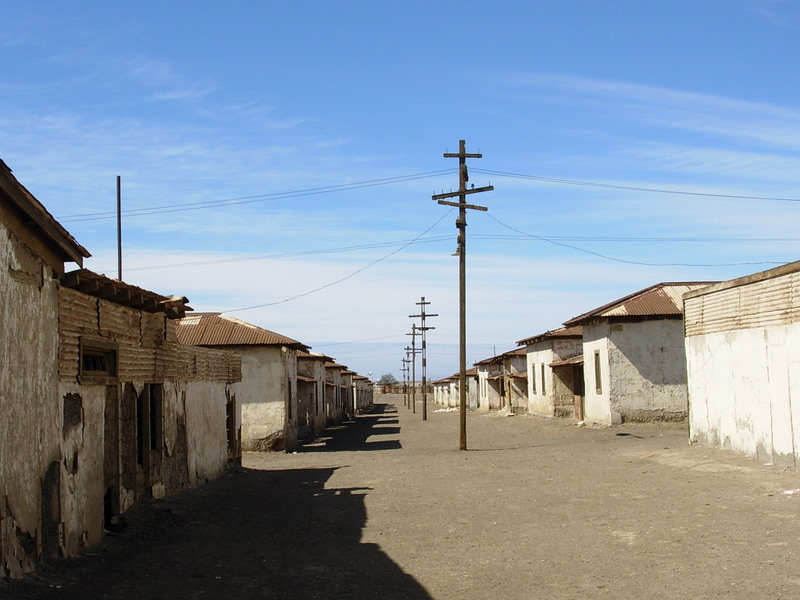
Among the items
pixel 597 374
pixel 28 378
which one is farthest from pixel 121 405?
pixel 597 374

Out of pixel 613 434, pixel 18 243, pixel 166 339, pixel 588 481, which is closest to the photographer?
pixel 18 243

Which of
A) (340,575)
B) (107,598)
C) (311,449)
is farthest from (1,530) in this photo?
(311,449)

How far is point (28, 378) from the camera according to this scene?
8.22 metres

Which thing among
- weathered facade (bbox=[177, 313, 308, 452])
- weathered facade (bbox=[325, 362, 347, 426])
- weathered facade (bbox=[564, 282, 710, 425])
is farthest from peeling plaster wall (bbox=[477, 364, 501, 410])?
weathered facade (bbox=[177, 313, 308, 452])

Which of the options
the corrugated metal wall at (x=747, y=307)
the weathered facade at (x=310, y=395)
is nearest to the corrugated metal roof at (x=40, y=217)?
the corrugated metal wall at (x=747, y=307)

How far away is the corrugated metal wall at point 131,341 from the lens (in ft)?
31.2

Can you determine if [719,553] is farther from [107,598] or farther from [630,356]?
[630,356]

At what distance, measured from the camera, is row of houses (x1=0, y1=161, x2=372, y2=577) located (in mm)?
7848

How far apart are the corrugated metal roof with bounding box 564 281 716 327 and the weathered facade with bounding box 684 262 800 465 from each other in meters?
7.61

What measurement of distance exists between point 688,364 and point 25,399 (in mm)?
16265

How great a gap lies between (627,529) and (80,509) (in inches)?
264

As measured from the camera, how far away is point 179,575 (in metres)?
8.71

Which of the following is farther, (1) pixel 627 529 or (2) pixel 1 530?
(1) pixel 627 529

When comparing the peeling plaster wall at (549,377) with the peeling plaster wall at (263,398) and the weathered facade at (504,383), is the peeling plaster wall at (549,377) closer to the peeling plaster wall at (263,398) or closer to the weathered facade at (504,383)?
the weathered facade at (504,383)
